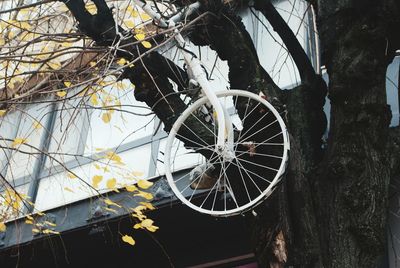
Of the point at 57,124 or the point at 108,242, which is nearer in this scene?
the point at 108,242

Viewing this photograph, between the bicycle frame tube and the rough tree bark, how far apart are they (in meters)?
0.27

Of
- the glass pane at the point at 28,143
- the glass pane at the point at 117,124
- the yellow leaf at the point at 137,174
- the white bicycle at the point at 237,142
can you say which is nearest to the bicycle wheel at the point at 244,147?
the white bicycle at the point at 237,142

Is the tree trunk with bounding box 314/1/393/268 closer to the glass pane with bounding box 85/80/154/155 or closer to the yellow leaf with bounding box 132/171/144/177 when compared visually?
the yellow leaf with bounding box 132/171/144/177

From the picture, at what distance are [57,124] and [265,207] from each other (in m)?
6.30

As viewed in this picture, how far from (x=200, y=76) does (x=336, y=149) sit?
4.06 feet

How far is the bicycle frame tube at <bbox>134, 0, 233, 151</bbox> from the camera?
4148mm

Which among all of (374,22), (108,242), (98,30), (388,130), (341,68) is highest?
(98,30)

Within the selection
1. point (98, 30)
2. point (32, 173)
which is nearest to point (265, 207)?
point (98, 30)

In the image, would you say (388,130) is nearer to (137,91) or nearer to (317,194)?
(317,194)

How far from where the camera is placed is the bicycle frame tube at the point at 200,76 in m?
4.15

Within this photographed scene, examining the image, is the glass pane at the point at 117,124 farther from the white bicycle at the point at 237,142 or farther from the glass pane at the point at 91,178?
the white bicycle at the point at 237,142

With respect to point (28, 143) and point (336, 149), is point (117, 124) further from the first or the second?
point (336, 149)

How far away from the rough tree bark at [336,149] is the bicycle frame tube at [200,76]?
0.87 feet

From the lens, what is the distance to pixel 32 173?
9.14m
